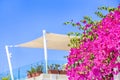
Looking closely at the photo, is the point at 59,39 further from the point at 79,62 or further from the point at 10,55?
the point at 79,62

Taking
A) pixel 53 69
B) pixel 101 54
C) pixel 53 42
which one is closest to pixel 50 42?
pixel 53 42

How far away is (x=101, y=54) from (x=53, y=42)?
966 centimetres

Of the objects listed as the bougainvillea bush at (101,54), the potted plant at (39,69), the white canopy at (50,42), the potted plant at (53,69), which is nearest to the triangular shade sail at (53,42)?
the white canopy at (50,42)

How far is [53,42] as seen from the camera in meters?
17.9

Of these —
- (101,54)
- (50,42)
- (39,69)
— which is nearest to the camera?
(101,54)

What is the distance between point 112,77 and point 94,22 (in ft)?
9.47

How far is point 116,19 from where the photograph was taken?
8320 mm

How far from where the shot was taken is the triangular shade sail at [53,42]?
16938 millimetres

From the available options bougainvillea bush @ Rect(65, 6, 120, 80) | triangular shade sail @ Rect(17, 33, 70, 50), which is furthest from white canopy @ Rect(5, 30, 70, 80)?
bougainvillea bush @ Rect(65, 6, 120, 80)

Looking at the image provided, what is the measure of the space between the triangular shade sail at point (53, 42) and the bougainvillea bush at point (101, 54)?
7021 mm

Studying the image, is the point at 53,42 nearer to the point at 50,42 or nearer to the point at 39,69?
the point at 50,42

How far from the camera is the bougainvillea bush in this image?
816 centimetres

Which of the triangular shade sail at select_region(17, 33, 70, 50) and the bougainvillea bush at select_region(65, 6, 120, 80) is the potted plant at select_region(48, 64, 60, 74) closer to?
the triangular shade sail at select_region(17, 33, 70, 50)

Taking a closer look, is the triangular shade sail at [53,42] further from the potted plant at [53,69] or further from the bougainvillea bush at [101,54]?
the bougainvillea bush at [101,54]
